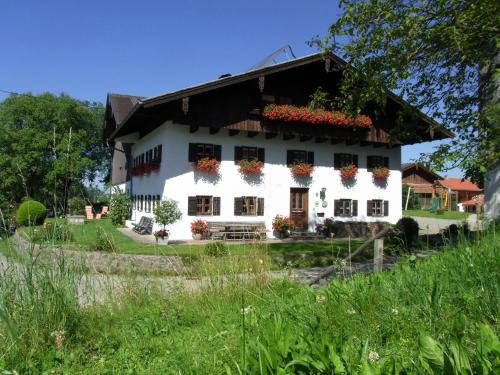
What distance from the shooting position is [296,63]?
704 inches

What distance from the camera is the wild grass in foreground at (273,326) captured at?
2.25 m

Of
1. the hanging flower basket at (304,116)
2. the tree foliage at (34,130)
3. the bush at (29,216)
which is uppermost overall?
the tree foliage at (34,130)

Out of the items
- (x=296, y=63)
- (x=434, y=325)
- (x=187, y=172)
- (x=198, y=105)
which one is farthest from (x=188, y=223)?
(x=434, y=325)

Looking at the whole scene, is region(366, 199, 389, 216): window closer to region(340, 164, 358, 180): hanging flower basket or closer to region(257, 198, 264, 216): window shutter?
region(340, 164, 358, 180): hanging flower basket

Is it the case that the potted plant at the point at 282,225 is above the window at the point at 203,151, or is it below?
below

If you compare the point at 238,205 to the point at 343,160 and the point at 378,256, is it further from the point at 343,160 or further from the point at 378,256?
the point at 378,256

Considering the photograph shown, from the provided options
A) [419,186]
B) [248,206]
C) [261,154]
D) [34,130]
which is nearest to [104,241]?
[248,206]

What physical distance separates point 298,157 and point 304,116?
6.66ft

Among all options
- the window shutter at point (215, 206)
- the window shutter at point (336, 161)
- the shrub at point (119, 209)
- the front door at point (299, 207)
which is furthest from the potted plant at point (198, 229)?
the shrub at point (119, 209)

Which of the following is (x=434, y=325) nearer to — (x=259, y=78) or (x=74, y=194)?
(x=74, y=194)

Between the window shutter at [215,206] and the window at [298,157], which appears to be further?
the window at [298,157]

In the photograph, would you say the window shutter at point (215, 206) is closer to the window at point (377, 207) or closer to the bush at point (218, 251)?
the window at point (377, 207)

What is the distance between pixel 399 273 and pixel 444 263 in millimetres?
460

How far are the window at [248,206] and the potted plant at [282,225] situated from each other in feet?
2.22
